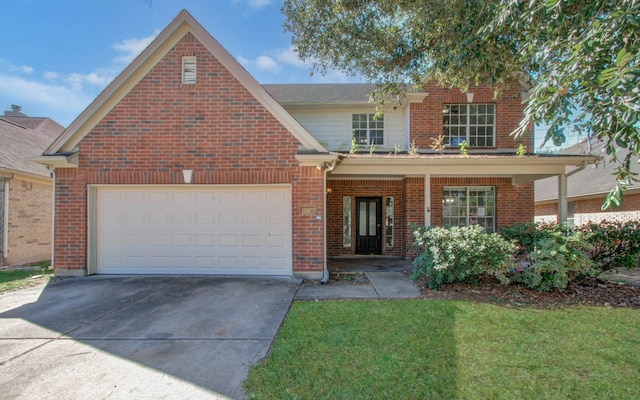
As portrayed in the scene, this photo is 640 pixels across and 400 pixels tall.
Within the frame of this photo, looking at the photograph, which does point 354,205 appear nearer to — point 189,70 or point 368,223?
point 368,223

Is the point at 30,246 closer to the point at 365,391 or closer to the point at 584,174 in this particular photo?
the point at 365,391

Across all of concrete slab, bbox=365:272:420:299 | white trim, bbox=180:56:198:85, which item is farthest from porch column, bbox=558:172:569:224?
white trim, bbox=180:56:198:85

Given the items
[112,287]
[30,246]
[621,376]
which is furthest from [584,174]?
[30,246]

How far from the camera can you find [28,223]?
10773 millimetres

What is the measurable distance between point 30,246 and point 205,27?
987cm

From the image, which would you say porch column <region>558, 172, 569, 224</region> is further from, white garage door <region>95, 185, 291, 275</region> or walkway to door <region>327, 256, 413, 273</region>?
white garage door <region>95, 185, 291, 275</region>

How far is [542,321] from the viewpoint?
189 inches

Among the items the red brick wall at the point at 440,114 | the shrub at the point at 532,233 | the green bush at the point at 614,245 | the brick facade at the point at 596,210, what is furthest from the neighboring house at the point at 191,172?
the brick facade at the point at 596,210

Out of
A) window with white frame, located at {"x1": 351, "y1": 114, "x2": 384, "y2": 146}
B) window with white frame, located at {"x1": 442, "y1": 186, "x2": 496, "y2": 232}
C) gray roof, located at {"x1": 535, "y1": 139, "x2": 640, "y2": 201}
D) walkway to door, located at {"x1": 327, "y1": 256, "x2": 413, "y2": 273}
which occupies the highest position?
window with white frame, located at {"x1": 351, "y1": 114, "x2": 384, "y2": 146}

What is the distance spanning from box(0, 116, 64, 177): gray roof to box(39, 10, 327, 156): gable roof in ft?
6.35

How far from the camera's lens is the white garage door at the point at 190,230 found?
760cm

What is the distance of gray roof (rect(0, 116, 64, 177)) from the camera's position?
1053 centimetres

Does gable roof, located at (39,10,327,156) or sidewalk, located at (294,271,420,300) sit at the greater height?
gable roof, located at (39,10,327,156)

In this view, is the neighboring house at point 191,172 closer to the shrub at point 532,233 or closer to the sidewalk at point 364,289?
the sidewalk at point 364,289
